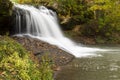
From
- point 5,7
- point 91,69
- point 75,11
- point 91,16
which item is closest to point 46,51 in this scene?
point 91,69

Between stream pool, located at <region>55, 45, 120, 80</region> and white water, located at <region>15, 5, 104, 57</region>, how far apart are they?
4421mm

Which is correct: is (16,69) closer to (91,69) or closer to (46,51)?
(91,69)

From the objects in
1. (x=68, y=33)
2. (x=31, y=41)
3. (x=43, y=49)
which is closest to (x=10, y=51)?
(x=43, y=49)

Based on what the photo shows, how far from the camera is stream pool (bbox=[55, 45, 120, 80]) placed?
11586mm

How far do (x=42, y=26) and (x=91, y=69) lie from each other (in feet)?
32.5

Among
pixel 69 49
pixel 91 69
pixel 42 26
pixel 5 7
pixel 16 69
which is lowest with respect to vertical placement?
pixel 91 69

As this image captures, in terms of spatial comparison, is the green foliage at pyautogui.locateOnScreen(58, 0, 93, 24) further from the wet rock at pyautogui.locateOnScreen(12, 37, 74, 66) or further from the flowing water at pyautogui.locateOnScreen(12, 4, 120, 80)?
the wet rock at pyautogui.locateOnScreen(12, 37, 74, 66)

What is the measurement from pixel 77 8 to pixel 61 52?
35.5ft

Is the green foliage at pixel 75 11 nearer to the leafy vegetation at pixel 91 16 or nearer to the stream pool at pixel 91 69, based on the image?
the leafy vegetation at pixel 91 16

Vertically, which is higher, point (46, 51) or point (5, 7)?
point (5, 7)

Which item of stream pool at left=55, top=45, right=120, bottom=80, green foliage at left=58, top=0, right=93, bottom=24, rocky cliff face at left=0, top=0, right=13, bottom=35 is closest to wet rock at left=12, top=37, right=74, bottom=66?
stream pool at left=55, top=45, right=120, bottom=80

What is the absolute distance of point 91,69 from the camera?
514 inches

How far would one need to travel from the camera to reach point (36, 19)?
2211cm

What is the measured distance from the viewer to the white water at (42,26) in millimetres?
20562
